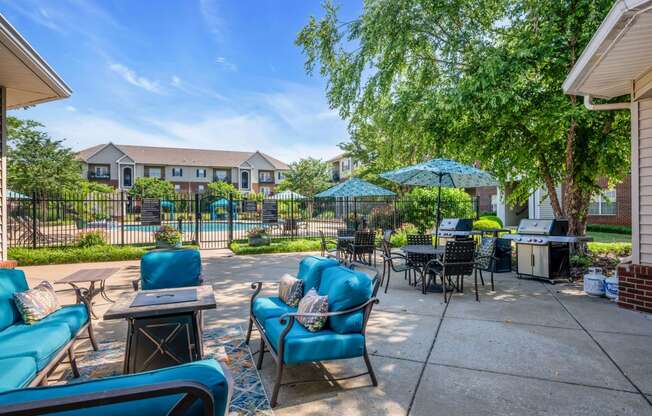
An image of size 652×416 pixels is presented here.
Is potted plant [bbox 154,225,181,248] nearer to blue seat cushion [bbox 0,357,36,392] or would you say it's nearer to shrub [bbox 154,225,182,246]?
shrub [bbox 154,225,182,246]

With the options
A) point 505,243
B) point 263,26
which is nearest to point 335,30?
point 263,26

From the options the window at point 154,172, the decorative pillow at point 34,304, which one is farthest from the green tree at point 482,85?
the window at point 154,172

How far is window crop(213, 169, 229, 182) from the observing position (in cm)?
4477

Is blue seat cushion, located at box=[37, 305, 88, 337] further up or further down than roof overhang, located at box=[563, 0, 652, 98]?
further down

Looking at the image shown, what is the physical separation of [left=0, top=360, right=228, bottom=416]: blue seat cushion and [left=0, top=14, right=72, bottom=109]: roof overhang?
425 cm

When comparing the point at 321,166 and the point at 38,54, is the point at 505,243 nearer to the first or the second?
the point at 38,54

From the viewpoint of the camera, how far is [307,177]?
35812mm

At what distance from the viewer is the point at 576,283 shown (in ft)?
23.8

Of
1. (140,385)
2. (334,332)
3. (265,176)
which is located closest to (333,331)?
(334,332)

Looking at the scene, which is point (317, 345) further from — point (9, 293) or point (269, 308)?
point (9, 293)

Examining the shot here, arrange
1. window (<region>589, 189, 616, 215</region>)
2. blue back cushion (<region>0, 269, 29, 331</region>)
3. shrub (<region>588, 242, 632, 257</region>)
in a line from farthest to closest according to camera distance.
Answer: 1. window (<region>589, 189, 616, 215</region>)
2. shrub (<region>588, 242, 632, 257</region>)
3. blue back cushion (<region>0, 269, 29, 331</region>)

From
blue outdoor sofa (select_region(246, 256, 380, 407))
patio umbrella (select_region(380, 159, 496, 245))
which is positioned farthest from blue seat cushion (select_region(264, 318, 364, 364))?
patio umbrella (select_region(380, 159, 496, 245))

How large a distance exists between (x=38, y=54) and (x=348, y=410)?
551cm

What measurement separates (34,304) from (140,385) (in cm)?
339
